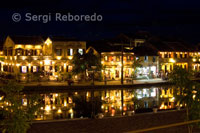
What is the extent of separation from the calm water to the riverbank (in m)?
4.75

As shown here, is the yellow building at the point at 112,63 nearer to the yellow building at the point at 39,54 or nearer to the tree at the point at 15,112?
the yellow building at the point at 39,54

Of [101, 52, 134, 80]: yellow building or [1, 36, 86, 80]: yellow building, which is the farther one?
[101, 52, 134, 80]: yellow building

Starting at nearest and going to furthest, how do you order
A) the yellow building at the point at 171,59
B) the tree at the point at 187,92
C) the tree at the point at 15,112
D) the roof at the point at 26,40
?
the tree at the point at 15,112, the tree at the point at 187,92, the roof at the point at 26,40, the yellow building at the point at 171,59

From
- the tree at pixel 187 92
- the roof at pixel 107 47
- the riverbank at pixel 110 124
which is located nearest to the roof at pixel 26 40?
the roof at pixel 107 47

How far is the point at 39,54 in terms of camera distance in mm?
42094

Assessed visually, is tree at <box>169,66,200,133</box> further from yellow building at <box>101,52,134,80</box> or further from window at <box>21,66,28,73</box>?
yellow building at <box>101,52,134,80</box>

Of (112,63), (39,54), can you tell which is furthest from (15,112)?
(112,63)

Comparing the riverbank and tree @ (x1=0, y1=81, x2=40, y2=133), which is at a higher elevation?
tree @ (x1=0, y1=81, x2=40, y2=133)

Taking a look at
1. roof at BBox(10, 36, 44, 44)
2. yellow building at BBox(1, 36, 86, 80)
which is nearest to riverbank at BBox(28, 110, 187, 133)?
yellow building at BBox(1, 36, 86, 80)

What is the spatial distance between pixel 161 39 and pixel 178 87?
5092 cm

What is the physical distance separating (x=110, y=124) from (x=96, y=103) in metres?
11.2

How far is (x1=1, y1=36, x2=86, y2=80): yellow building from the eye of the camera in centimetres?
4041

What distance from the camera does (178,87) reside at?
38.5ft

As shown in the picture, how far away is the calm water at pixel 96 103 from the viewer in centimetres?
2183
